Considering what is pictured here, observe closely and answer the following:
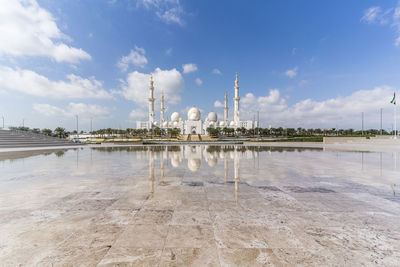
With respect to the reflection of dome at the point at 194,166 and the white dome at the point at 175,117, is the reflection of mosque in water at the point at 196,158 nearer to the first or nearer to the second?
the reflection of dome at the point at 194,166

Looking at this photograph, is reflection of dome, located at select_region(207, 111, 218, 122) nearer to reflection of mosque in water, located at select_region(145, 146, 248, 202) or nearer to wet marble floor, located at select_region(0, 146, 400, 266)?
reflection of mosque in water, located at select_region(145, 146, 248, 202)

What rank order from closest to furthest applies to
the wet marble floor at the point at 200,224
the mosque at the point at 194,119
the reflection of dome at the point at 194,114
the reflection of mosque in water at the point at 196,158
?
the wet marble floor at the point at 200,224 → the reflection of mosque in water at the point at 196,158 → the mosque at the point at 194,119 → the reflection of dome at the point at 194,114

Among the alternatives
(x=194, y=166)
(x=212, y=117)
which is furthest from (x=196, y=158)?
(x=212, y=117)

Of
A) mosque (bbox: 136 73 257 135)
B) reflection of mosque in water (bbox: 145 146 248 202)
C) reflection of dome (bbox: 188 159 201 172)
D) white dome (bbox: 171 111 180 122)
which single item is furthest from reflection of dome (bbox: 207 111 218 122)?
reflection of dome (bbox: 188 159 201 172)

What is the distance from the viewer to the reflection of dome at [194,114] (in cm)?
7719

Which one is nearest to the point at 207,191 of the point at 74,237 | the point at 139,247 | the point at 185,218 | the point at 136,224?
the point at 185,218

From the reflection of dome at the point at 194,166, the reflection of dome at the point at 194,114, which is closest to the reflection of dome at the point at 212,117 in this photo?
the reflection of dome at the point at 194,114

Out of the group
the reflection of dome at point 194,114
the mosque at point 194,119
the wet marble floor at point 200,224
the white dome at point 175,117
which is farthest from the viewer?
the white dome at point 175,117

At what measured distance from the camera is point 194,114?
7731 centimetres

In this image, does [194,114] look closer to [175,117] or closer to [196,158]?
[175,117]

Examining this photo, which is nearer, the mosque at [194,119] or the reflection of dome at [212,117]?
the mosque at [194,119]

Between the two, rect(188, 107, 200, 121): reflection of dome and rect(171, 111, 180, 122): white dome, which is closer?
rect(188, 107, 200, 121): reflection of dome

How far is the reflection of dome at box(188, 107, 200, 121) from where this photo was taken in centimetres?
7719

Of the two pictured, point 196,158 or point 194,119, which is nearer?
point 196,158
